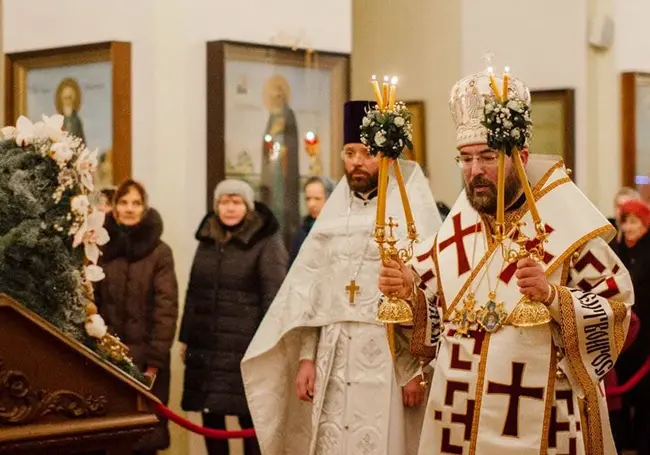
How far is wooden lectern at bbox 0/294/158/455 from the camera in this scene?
4.13 meters

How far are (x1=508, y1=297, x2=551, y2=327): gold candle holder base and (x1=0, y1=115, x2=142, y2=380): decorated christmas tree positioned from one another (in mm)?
1404

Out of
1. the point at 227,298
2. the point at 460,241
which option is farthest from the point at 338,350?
the point at 227,298

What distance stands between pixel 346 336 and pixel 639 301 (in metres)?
3.07

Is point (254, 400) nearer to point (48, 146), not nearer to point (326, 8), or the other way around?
point (48, 146)

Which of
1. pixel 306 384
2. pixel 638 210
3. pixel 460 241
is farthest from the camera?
pixel 638 210

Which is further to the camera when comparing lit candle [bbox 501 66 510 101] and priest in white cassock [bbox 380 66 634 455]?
priest in white cassock [bbox 380 66 634 455]

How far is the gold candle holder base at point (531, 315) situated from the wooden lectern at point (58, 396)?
4.27ft

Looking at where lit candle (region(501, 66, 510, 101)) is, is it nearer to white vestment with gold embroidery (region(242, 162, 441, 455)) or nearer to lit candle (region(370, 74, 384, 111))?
lit candle (region(370, 74, 384, 111))

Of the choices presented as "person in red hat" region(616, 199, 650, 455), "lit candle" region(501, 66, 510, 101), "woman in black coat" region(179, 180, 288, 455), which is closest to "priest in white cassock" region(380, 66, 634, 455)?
"lit candle" region(501, 66, 510, 101)

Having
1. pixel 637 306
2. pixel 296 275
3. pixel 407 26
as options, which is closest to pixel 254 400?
pixel 296 275

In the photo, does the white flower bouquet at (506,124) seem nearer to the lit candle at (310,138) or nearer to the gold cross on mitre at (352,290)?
the gold cross on mitre at (352,290)

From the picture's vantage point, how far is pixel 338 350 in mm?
5523

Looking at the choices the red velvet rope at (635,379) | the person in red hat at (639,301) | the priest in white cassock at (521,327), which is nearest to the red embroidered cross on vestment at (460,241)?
the priest in white cassock at (521,327)

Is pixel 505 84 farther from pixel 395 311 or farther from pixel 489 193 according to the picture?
pixel 395 311
